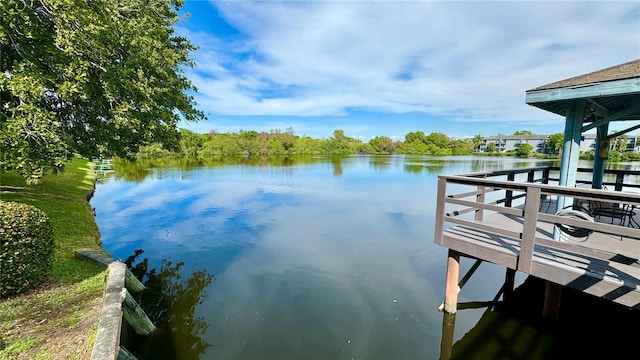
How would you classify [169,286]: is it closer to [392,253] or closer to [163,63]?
[392,253]

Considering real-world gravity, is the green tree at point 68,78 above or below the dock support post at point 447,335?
above

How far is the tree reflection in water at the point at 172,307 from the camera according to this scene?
4.43 m

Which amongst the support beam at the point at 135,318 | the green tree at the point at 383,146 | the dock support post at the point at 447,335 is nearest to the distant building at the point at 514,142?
the green tree at the point at 383,146

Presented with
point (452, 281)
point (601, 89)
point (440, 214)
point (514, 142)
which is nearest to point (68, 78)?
point (440, 214)

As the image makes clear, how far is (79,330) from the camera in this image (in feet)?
11.5

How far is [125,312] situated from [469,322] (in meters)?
5.54

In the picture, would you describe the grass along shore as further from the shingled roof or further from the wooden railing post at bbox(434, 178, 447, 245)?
the shingled roof

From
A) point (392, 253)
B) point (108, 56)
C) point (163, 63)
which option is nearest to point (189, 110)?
point (163, 63)

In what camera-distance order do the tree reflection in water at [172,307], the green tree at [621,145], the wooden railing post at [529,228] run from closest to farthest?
the wooden railing post at [529,228] → the tree reflection in water at [172,307] → the green tree at [621,145]

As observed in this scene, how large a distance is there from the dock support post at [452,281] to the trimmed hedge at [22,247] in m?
6.26

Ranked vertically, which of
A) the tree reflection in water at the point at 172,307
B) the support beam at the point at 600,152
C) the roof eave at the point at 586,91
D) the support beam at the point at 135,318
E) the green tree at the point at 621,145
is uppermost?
the green tree at the point at 621,145

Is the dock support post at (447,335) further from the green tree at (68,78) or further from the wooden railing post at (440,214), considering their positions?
the green tree at (68,78)

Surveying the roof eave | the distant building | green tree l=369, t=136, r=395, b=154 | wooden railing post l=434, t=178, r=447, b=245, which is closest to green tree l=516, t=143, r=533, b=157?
the distant building

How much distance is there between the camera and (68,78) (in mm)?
5801
